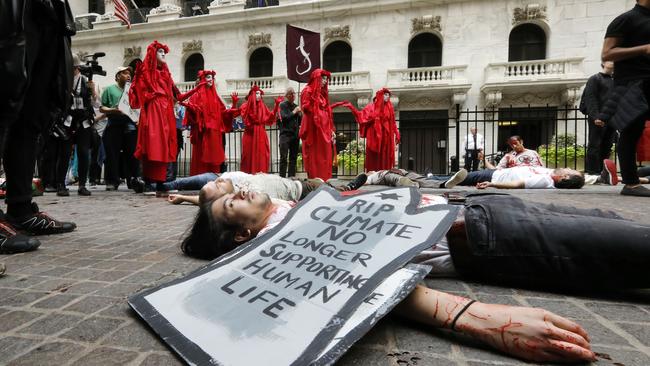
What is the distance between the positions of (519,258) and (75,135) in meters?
7.36

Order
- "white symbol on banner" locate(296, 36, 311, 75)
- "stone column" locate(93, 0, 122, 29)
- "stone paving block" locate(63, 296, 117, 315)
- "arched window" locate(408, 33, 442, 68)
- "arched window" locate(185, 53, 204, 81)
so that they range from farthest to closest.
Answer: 1. "stone column" locate(93, 0, 122, 29)
2. "arched window" locate(185, 53, 204, 81)
3. "arched window" locate(408, 33, 442, 68)
4. "white symbol on banner" locate(296, 36, 311, 75)
5. "stone paving block" locate(63, 296, 117, 315)

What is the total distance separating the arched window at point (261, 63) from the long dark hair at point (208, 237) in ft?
66.4

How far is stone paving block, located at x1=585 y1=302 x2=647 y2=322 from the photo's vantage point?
140cm

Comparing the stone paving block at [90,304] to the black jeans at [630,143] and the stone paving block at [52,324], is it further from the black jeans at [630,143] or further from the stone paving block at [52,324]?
the black jeans at [630,143]

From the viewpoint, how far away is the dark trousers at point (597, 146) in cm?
682

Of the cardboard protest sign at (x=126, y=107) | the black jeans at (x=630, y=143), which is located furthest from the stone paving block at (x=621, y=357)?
the cardboard protest sign at (x=126, y=107)

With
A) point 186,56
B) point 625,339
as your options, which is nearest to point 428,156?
point 186,56

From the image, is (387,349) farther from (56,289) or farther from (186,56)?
(186,56)

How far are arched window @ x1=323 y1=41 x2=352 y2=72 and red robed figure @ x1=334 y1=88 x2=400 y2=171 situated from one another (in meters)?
11.7

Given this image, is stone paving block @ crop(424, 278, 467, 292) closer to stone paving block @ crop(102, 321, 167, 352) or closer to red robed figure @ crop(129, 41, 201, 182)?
stone paving block @ crop(102, 321, 167, 352)

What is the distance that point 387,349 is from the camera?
118cm

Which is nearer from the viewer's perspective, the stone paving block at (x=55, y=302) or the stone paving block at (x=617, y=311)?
the stone paving block at (x=617, y=311)

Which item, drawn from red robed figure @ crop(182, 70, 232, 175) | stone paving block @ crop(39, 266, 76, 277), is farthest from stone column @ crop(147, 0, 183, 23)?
stone paving block @ crop(39, 266, 76, 277)

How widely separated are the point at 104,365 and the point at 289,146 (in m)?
8.73
